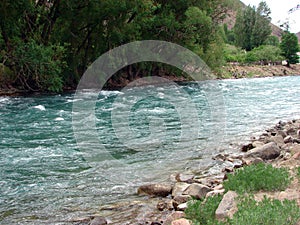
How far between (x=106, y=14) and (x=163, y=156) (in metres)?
19.9

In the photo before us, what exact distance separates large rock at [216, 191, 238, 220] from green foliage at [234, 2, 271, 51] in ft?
293

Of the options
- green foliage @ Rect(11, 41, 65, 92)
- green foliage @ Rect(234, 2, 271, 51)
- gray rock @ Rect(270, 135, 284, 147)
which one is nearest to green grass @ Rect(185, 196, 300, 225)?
gray rock @ Rect(270, 135, 284, 147)

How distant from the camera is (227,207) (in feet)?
13.1

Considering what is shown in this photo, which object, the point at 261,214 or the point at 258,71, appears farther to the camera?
the point at 258,71

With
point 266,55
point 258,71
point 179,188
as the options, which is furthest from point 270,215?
point 266,55

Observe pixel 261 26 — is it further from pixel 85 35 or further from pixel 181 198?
pixel 181 198

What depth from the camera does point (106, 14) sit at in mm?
26062

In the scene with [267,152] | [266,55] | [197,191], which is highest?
[266,55]

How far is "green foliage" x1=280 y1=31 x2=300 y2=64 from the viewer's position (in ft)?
247

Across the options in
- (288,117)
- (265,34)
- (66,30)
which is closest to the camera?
(288,117)

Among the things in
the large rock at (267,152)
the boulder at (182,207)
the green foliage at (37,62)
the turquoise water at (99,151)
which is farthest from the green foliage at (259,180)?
the green foliage at (37,62)

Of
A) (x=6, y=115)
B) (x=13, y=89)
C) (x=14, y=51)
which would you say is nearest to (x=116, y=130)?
(x=6, y=115)

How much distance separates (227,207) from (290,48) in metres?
78.2

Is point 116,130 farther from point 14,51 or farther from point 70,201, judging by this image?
point 14,51
